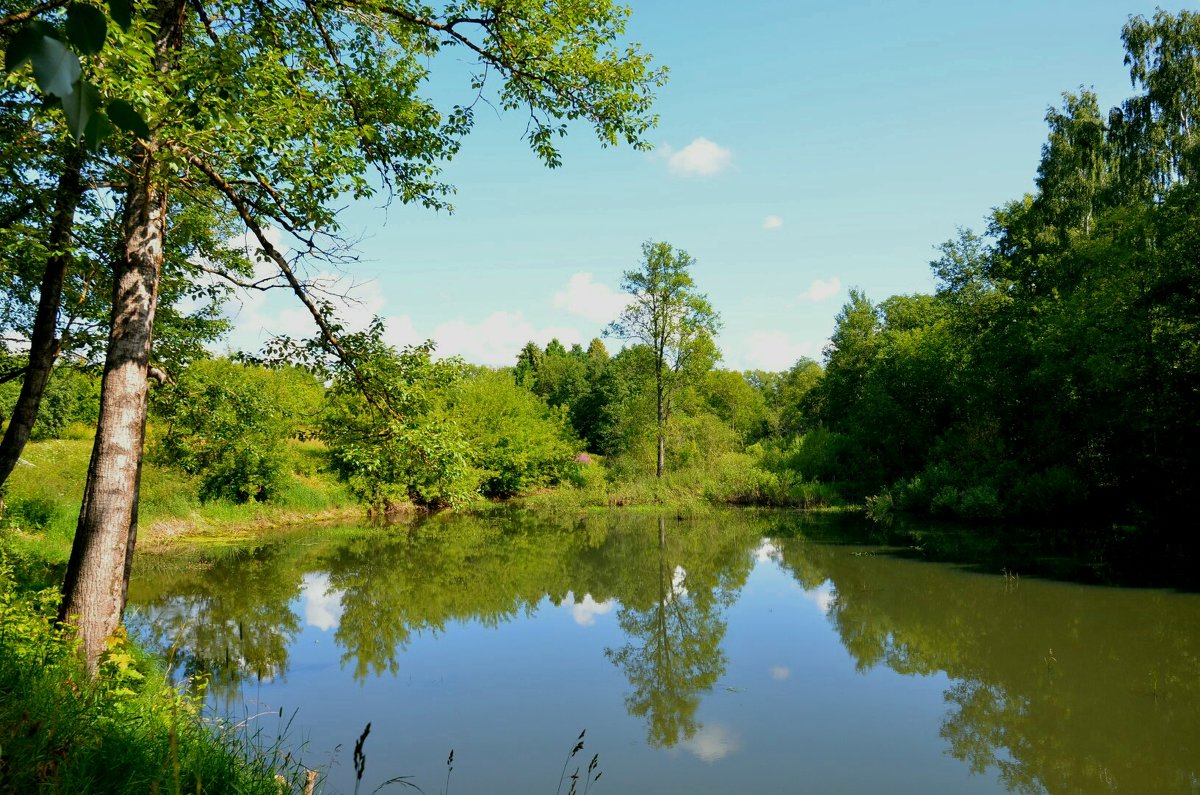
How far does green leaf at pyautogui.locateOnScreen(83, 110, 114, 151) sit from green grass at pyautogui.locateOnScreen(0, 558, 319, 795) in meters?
1.86

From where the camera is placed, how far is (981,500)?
2061 centimetres

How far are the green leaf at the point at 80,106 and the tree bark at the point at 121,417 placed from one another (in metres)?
4.91

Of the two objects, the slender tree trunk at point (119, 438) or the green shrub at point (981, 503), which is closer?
the slender tree trunk at point (119, 438)

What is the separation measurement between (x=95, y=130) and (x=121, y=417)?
5.22 metres

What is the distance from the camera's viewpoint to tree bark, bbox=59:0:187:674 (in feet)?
17.2

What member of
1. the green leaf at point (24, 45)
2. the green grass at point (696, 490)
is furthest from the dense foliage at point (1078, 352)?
the green leaf at point (24, 45)

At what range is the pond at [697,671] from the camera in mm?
6254

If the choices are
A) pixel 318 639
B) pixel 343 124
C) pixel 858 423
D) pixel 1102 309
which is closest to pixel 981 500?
pixel 1102 309

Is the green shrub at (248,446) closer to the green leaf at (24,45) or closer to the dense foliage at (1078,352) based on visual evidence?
the green leaf at (24,45)

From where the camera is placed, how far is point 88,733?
3.57m

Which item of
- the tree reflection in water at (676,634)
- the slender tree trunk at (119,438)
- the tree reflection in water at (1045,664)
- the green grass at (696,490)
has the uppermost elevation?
the slender tree trunk at (119,438)

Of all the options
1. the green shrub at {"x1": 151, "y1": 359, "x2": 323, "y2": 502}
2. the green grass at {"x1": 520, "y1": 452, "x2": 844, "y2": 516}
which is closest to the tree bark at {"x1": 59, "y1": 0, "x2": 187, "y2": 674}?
the green shrub at {"x1": 151, "y1": 359, "x2": 323, "y2": 502}

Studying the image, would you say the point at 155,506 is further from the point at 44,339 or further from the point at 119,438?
the point at 119,438

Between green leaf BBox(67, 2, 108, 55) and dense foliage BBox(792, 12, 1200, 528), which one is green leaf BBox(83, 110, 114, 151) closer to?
green leaf BBox(67, 2, 108, 55)
